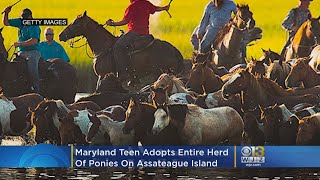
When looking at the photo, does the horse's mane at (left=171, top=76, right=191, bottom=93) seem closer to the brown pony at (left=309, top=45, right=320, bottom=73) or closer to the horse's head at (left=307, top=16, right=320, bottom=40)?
the brown pony at (left=309, top=45, right=320, bottom=73)

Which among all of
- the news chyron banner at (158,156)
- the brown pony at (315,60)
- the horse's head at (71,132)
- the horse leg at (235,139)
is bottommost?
the news chyron banner at (158,156)

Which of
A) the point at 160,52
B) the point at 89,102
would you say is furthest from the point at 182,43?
the point at 89,102

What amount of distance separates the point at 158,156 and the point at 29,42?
5.88ft

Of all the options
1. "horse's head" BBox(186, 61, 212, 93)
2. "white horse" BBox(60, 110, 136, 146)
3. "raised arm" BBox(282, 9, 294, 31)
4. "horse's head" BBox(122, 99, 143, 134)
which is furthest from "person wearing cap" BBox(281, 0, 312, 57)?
"white horse" BBox(60, 110, 136, 146)

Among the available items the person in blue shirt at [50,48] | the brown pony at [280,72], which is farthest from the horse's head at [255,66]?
the person in blue shirt at [50,48]

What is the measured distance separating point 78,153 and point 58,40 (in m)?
1.18

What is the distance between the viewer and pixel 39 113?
1222 centimetres

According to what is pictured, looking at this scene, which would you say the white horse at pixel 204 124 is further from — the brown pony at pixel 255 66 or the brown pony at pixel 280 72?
the brown pony at pixel 280 72

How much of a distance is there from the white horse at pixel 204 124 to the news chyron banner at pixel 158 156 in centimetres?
11

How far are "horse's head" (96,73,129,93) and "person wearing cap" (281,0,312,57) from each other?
174 cm

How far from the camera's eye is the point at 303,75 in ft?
40.4

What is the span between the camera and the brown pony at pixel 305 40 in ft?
40.7

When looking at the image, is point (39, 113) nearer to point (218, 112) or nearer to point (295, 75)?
point (218, 112)

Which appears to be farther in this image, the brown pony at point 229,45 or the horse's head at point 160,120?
the brown pony at point 229,45
